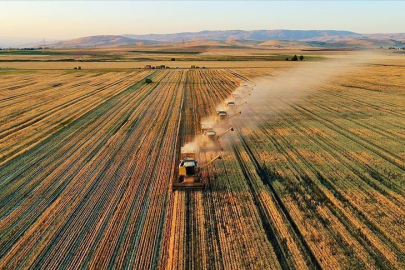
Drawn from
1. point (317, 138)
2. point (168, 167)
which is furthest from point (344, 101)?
point (168, 167)

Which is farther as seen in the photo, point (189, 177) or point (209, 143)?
point (209, 143)

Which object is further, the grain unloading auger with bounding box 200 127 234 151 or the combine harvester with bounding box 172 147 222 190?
the grain unloading auger with bounding box 200 127 234 151

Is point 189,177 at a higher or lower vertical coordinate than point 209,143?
lower

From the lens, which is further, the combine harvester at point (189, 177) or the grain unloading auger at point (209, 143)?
the grain unloading auger at point (209, 143)

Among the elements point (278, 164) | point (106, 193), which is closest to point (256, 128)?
point (278, 164)

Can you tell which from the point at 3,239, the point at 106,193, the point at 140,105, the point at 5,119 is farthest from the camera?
the point at 140,105

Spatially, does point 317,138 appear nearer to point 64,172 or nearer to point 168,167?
point 168,167

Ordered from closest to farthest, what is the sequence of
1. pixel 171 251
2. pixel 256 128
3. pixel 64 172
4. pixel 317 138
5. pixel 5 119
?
1. pixel 171 251
2. pixel 64 172
3. pixel 317 138
4. pixel 256 128
5. pixel 5 119

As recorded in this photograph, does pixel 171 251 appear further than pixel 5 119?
A: No

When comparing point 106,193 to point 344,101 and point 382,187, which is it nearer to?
point 382,187
